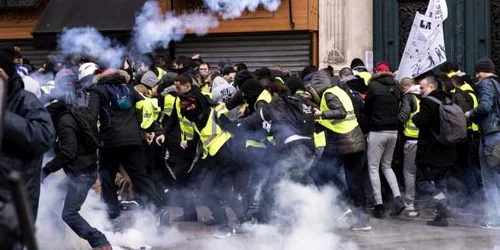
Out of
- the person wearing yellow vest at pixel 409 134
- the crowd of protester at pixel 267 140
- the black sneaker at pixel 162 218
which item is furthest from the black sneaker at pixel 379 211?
the black sneaker at pixel 162 218

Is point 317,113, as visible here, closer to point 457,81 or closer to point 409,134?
point 409,134

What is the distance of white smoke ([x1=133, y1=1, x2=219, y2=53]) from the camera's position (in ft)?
46.0

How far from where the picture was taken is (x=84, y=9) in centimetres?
1655

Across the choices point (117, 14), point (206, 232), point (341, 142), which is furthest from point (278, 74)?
point (117, 14)

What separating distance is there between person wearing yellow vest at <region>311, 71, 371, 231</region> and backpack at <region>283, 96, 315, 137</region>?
24.3 inches

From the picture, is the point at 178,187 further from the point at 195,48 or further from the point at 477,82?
the point at 195,48

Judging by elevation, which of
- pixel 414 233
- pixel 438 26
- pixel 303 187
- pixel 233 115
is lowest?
pixel 414 233

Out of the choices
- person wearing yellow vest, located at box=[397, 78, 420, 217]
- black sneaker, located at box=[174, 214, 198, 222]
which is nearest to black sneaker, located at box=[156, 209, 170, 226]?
black sneaker, located at box=[174, 214, 198, 222]

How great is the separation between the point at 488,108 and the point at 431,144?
0.70 metres

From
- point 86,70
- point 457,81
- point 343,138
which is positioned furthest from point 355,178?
point 86,70

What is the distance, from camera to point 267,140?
8992mm

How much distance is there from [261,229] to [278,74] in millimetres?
2835

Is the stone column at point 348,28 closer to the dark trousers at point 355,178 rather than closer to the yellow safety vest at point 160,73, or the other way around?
the yellow safety vest at point 160,73

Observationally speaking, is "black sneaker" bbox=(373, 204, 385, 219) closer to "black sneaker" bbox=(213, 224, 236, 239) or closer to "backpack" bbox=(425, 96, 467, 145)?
"backpack" bbox=(425, 96, 467, 145)
